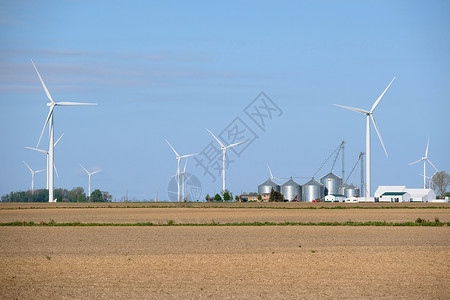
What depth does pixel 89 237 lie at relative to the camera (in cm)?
5341

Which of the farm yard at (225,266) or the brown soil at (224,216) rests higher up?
the brown soil at (224,216)

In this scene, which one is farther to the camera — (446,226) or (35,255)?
(446,226)

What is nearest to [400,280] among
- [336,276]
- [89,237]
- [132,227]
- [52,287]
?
[336,276]

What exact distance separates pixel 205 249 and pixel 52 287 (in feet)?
50.6

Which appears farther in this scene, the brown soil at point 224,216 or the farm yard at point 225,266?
the brown soil at point 224,216

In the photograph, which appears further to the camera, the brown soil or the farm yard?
the brown soil

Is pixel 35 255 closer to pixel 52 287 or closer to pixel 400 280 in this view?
pixel 52 287

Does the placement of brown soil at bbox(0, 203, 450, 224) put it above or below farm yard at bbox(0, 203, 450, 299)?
above

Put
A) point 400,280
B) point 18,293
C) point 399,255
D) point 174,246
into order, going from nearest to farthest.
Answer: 1. point 18,293
2. point 400,280
3. point 399,255
4. point 174,246

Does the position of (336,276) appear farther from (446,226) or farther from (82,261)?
(446,226)

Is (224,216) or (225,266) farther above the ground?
(224,216)

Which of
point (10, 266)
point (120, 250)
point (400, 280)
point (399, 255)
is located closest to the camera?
point (400, 280)

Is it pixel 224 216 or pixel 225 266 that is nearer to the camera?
pixel 225 266

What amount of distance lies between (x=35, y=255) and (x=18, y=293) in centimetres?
1247
